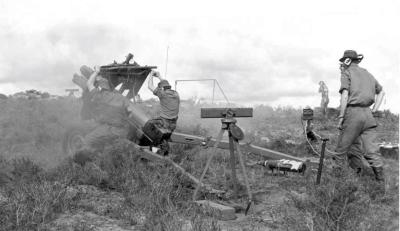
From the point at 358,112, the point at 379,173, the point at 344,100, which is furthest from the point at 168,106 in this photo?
the point at 379,173

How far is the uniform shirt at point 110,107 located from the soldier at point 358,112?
4.04 meters

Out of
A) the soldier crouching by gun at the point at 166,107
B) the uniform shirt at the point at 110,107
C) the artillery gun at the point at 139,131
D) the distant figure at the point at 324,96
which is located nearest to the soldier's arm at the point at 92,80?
the uniform shirt at the point at 110,107

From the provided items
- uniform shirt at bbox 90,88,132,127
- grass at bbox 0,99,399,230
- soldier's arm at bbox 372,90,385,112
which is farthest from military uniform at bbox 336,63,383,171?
uniform shirt at bbox 90,88,132,127

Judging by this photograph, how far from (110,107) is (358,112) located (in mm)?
4515

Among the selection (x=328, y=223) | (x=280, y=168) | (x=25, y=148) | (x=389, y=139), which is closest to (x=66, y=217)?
(x=328, y=223)

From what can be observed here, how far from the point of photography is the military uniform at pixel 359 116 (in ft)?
21.0

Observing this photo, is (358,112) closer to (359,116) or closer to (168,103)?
(359,116)

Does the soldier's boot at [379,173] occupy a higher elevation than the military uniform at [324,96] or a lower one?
lower

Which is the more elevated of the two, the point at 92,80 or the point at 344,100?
the point at 344,100

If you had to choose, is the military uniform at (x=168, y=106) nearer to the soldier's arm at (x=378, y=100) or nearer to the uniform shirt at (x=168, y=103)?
the uniform shirt at (x=168, y=103)

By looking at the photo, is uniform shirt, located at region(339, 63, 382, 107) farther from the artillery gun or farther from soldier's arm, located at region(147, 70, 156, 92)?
soldier's arm, located at region(147, 70, 156, 92)

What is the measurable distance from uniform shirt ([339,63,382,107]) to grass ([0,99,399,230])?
112 centimetres

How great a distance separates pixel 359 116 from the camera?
6.38 metres

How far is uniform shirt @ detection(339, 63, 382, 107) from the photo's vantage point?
6410 millimetres
